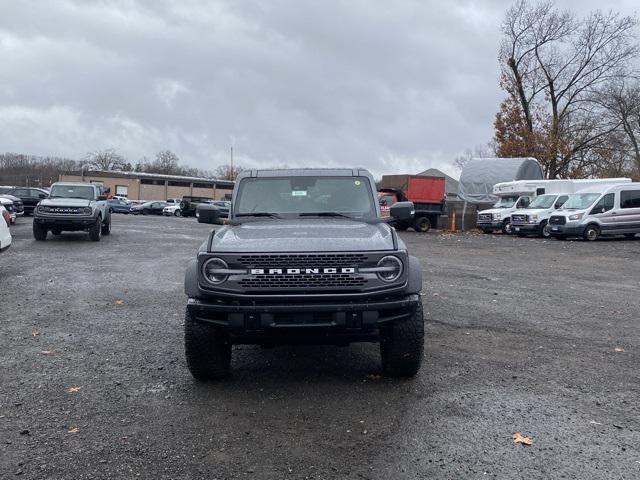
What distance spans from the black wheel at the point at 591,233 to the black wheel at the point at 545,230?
1.41 metres

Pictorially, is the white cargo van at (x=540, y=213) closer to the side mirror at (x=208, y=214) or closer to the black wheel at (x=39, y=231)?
the black wheel at (x=39, y=231)

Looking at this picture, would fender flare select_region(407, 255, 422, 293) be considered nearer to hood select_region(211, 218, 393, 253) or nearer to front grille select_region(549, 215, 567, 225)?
hood select_region(211, 218, 393, 253)

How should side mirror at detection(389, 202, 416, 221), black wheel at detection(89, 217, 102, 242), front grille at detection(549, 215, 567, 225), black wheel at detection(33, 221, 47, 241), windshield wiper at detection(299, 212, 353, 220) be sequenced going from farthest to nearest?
1. front grille at detection(549, 215, 567, 225)
2. black wheel at detection(89, 217, 102, 242)
3. black wheel at detection(33, 221, 47, 241)
4. side mirror at detection(389, 202, 416, 221)
5. windshield wiper at detection(299, 212, 353, 220)

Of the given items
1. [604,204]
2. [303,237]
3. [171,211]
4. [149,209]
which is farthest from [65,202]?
[149,209]

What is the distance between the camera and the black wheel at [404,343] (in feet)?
15.0

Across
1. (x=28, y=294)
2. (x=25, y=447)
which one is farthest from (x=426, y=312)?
(x=28, y=294)

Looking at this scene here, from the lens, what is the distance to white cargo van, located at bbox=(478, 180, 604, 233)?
27477mm

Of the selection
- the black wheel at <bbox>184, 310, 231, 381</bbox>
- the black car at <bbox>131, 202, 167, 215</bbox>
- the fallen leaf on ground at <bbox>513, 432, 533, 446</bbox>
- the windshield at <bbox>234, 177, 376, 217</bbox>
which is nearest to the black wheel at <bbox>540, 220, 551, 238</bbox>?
the windshield at <bbox>234, 177, 376, 217</bbox>

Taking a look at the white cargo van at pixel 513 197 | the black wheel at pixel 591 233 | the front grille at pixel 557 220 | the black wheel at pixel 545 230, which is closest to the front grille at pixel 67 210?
the front grille at pixel 557 220

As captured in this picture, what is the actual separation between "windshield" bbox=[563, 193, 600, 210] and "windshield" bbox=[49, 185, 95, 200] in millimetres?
18371

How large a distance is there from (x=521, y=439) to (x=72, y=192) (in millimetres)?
16666

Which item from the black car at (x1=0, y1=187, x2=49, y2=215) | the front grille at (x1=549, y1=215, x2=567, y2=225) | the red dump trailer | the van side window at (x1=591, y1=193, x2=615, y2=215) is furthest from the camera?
the black car at (x1=0, y1=187, x2=49, y2=215)

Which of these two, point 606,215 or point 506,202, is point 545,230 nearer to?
point 606,215

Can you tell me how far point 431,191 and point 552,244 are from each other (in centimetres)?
840
